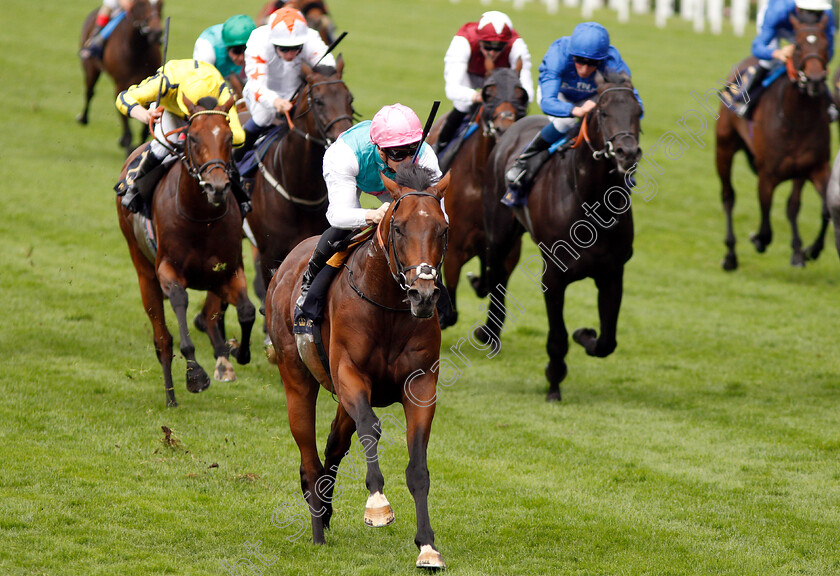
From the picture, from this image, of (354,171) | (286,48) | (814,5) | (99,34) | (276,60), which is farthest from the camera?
(99,34)

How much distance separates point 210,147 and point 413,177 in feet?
9.11

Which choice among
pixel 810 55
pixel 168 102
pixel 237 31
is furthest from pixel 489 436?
pixel 810 55

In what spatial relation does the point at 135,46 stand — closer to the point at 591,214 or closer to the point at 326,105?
the point at 326,105

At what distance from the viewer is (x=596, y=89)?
27.2ft

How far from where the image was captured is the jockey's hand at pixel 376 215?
16.2ft

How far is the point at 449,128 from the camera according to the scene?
10.5 metres

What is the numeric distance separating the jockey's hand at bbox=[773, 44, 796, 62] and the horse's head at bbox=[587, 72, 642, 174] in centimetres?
430

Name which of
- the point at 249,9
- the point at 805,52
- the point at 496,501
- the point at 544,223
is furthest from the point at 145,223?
the point at 249,9

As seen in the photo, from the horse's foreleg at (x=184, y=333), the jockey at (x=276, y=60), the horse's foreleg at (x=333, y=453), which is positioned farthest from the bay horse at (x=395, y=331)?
the jockey at (x=276, y=60)

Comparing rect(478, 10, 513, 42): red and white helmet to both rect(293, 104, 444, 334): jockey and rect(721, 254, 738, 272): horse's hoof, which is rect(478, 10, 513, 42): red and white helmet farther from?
rect(721, 254, 738, 272): horse's hoof

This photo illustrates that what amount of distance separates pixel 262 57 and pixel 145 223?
5.78 ft

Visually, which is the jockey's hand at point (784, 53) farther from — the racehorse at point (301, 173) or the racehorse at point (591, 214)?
the racehorse at point (301, 173)

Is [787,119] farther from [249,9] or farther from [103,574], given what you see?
[249,9]

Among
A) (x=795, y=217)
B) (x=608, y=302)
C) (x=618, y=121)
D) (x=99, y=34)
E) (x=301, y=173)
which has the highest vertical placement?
(x=618, y=121)
